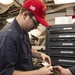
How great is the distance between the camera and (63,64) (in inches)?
82.4

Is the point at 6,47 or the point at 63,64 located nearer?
the point at 6,47

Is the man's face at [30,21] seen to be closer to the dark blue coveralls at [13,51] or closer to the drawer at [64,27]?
the dark blue coveralls at [13,51]

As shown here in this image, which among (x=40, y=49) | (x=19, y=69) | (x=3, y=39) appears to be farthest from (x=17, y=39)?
(x=40, y=49)

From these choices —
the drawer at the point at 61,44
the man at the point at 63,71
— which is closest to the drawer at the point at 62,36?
the drawer at the point at 61,44

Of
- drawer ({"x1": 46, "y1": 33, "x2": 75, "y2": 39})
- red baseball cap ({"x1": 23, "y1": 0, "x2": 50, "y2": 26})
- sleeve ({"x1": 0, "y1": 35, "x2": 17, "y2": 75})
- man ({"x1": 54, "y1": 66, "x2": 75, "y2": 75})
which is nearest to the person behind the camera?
sleeve ({"x1": 0, "y1": 35, "x2": 17, "y2": 75})

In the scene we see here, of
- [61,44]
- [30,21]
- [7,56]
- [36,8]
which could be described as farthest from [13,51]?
[61,44]

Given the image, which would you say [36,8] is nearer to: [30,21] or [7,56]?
[30,21]

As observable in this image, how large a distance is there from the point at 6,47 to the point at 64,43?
3.06ft

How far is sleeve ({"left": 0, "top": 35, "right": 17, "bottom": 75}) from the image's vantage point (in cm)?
132

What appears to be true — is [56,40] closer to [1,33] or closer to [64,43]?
[64,43]

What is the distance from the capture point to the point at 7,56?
1.31m

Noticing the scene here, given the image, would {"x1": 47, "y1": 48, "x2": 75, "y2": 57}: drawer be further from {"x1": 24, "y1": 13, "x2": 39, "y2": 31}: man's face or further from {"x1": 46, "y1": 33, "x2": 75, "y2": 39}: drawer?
{"x1": 24, "y1": 13, "x2": 39, "y2": 31}: man's face

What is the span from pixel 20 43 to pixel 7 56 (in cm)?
19

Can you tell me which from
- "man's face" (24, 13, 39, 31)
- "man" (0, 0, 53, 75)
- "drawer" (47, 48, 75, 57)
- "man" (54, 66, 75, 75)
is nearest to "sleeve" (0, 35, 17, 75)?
"man" (0, 0, 53, 75)
